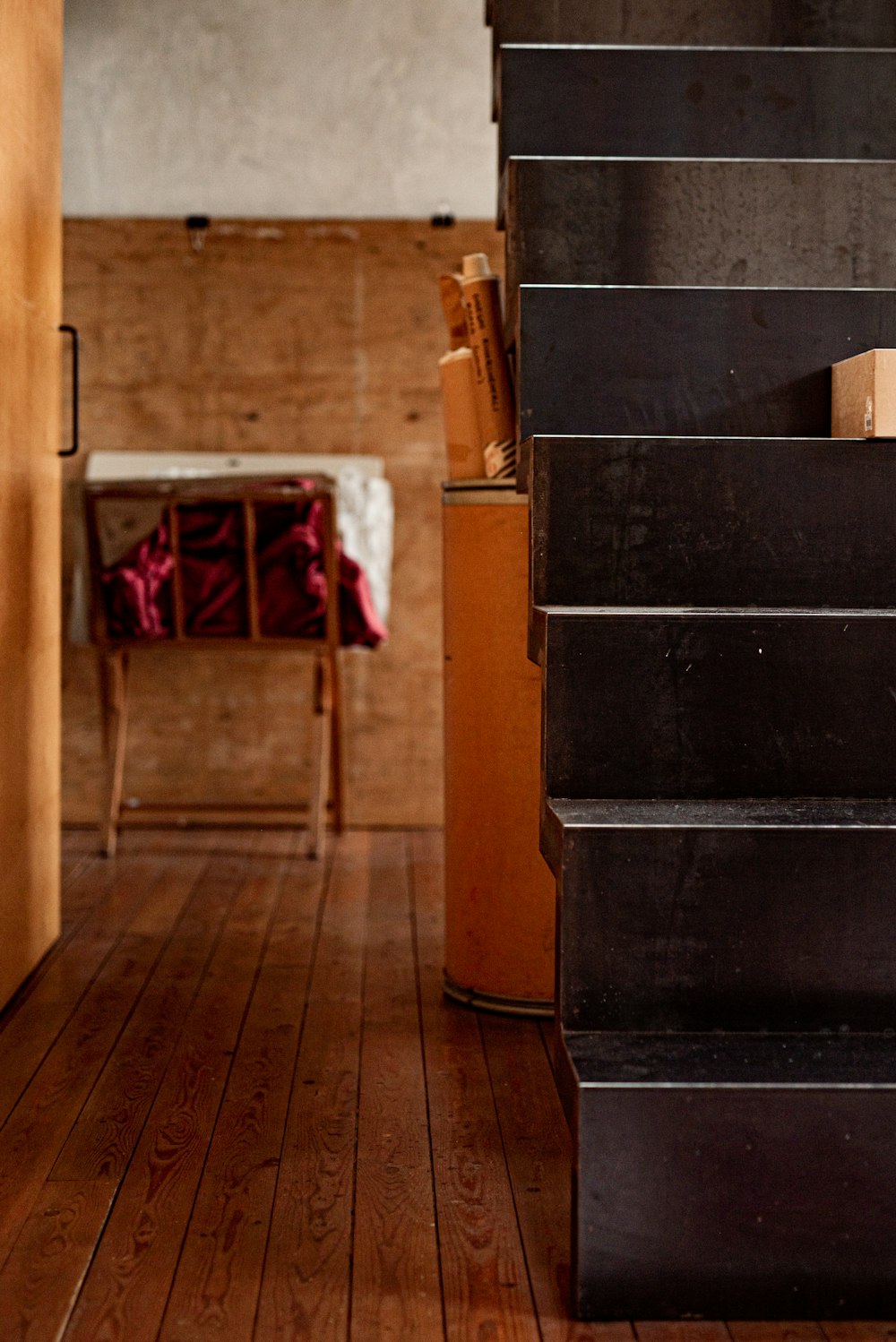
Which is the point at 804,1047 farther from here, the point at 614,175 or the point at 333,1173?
the point at 614,175

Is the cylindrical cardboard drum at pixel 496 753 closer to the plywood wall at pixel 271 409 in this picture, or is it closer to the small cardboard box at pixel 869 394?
the small cardboard box at pixel 869 394

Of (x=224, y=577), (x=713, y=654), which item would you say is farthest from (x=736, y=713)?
(x=224, y=577)

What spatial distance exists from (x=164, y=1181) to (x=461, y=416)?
1.43 metres

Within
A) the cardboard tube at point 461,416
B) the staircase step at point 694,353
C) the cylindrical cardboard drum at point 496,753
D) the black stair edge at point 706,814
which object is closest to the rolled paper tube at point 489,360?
the cardboard tube at point 461,416

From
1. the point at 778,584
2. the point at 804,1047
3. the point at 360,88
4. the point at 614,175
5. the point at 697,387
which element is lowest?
the point at 804,1047

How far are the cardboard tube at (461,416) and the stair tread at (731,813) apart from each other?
1.02m

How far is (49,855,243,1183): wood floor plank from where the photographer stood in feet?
6.51

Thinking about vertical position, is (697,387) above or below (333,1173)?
above

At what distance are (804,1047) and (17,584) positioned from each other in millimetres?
1729

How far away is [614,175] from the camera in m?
2.31

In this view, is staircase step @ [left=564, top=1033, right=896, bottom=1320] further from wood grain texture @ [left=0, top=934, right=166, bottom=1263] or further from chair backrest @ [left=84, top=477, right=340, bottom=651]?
chair backrest @ [left=84, top=477, right=340, bottom=651]

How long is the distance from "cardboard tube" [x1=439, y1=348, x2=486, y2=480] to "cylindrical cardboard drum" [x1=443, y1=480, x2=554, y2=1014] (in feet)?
0.22

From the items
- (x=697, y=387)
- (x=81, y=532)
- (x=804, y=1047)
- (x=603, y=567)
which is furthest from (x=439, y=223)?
(x=804, y=1047)

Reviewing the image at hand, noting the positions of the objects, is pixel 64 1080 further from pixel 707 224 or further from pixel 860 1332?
pixel 707 224
